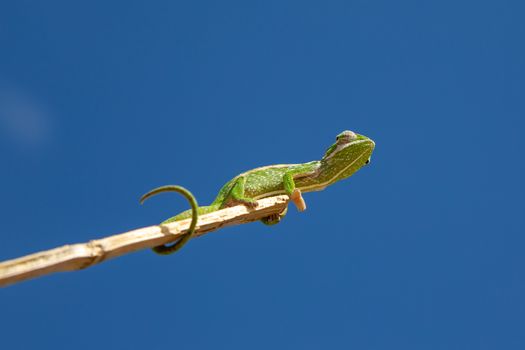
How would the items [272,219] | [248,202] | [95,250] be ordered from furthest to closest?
[272,219]
[248,202]
[95,250]

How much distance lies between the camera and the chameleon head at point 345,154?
22.6 ft

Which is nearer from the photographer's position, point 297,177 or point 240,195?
point 240,195

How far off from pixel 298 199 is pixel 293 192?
102 millimetres

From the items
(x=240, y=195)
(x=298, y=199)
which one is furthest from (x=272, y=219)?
(x=240, y=195)

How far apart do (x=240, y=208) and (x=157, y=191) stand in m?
1.10

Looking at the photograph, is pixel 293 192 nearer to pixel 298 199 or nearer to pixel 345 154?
pixel 298 199

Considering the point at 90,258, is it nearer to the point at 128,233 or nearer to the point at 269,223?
the point at 128,233

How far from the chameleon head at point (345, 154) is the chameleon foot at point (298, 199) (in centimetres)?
46

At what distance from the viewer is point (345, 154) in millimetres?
6871

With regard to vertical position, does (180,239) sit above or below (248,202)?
below

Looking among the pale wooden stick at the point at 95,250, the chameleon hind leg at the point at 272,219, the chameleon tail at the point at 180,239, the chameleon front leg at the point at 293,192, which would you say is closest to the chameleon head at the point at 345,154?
the chameleon front leg at the point at 293,192

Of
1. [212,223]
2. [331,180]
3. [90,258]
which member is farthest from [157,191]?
[331,180]

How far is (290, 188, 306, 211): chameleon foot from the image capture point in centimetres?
665

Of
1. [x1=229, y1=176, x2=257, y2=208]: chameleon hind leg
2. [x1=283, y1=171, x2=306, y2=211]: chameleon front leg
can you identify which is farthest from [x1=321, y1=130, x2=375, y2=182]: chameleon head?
[x1=229, y1=176, x2=257, y2=208]: chameleon hind leg
